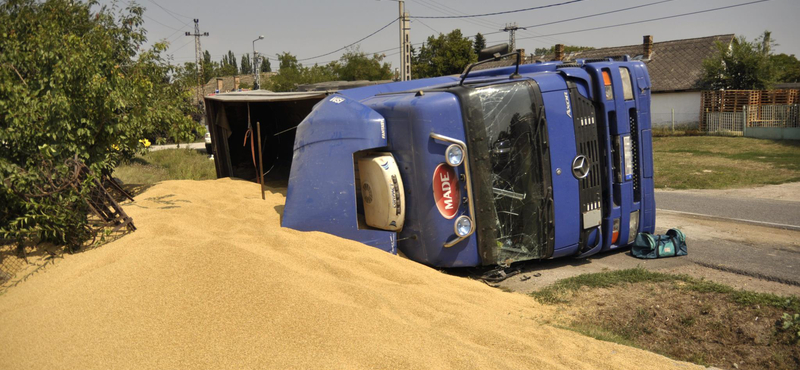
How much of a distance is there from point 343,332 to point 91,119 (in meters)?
4.60

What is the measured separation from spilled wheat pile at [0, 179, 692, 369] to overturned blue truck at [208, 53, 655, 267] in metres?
0.52

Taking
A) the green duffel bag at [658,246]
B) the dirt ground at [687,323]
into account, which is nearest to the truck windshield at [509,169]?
the dirt ground at [687,323]

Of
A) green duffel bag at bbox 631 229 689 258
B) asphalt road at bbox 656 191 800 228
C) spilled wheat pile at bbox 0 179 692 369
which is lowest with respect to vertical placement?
asphalt road at bbox 656 191 800 228

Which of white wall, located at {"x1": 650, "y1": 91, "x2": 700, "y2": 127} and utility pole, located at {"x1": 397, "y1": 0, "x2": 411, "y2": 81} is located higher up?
utility pole, located at {"x1": 397, "y1": 0, "x2": 411, "y2": 81}

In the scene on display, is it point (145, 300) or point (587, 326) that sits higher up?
point (145, 300)

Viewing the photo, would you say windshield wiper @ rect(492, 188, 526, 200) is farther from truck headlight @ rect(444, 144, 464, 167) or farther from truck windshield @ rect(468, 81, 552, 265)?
truck headlight @ rect(444, 144, 464, 167)

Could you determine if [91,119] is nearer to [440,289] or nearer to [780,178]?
[440,289]

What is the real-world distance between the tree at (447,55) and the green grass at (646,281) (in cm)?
3630

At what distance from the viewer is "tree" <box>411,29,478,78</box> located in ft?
137

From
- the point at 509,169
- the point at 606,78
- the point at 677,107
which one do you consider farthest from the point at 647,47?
the point at 509,169

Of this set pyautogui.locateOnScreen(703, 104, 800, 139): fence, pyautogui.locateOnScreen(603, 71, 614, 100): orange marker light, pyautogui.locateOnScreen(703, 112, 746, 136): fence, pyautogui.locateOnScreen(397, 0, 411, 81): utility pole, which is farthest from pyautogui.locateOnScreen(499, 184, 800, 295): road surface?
pyautogui.locateOnScreen(703, 112, 746, 136): fence

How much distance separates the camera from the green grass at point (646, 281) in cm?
508

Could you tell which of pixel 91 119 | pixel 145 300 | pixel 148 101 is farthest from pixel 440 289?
pixel 148 101

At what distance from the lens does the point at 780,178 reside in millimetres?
14703
